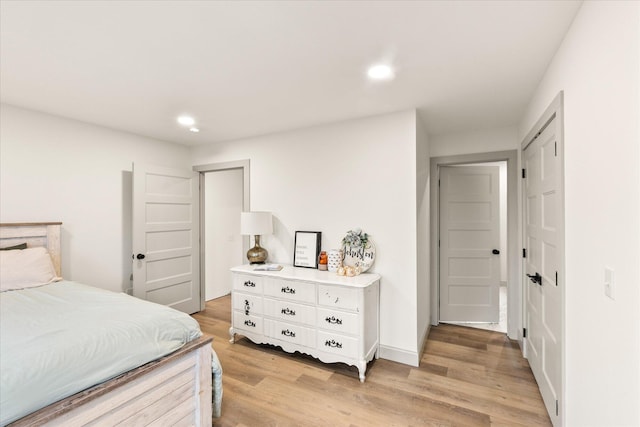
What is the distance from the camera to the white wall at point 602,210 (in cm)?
100

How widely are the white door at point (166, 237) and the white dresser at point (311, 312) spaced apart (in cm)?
121

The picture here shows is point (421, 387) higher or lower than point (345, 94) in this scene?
lower

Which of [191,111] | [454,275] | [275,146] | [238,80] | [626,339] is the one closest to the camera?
[626,339]

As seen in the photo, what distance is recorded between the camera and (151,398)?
1600mm

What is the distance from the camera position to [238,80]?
2223mm

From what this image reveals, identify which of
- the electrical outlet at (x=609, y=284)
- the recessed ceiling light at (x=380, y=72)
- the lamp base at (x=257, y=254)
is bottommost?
the lamp base at (x=257, y=254)

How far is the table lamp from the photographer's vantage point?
10.9 ft

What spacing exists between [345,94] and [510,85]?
1.28 meters

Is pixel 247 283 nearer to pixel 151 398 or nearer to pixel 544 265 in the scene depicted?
pixel 151 398

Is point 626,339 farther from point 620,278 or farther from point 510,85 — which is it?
point 510,85

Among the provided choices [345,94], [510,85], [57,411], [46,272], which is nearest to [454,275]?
[510,85]

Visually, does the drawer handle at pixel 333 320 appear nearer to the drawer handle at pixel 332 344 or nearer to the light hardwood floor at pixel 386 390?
the drawer handle at pixel 332 344

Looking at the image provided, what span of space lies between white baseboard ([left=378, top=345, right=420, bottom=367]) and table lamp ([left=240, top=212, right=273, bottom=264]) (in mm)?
1643

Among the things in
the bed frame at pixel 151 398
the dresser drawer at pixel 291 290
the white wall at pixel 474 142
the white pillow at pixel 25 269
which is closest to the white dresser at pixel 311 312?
the dresser drawer at pixel 291 290
